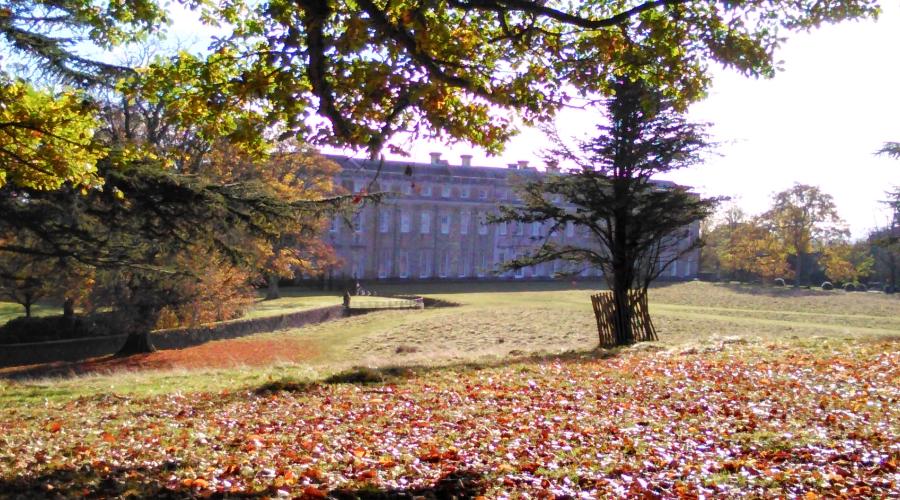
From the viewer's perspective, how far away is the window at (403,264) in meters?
62.9

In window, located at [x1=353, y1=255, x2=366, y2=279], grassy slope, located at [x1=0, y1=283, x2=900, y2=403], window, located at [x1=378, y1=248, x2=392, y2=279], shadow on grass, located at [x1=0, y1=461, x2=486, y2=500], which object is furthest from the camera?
window, located at [x1=378, y1=248, x2=392, y2=279]

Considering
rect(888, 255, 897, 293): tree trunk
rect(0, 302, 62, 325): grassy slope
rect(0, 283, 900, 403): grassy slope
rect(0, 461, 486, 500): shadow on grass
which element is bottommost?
rect(0, 302, 62, 325): grassy slope

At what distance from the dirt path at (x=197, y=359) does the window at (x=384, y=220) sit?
109ft

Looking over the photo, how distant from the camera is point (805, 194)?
185ft

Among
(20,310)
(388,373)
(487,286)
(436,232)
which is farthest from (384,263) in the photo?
(388,373)

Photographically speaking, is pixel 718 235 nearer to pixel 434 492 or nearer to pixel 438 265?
pixel 438 265

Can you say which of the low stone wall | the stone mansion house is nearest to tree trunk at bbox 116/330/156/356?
the low stone wall

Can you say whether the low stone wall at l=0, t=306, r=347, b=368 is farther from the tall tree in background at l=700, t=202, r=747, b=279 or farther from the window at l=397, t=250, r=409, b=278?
the tall tree in background at l=700, t=202, r=747, b=279

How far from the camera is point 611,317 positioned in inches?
765

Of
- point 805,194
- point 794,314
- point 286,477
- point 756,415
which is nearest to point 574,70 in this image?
point 756,415

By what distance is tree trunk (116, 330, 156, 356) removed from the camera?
25812 mm

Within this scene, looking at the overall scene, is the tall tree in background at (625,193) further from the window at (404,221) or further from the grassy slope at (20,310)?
the window at (404,221)

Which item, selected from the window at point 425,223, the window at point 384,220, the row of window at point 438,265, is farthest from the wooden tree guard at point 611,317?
the window at point 425,223

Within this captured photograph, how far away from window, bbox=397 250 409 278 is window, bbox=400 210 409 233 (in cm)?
184
